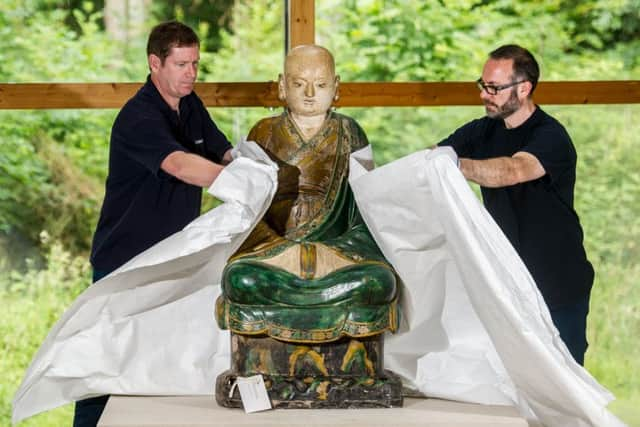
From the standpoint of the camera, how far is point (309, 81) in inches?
124

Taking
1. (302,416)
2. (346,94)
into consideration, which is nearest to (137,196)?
A: (302,416)

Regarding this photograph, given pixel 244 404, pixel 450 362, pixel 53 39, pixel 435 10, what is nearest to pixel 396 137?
pixel 435 10

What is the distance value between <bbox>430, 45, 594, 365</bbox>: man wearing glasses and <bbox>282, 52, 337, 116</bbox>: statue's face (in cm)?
54

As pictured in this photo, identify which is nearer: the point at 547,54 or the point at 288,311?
the point at 288,311

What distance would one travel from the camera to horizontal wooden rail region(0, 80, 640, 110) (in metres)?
4.28

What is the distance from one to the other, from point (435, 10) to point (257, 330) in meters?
2.61

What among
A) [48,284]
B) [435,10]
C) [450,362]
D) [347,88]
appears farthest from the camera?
[435,10]

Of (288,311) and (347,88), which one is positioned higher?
(347,88)

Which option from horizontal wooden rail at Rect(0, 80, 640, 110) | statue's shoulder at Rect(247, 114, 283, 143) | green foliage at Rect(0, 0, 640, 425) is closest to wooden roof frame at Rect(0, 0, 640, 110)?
horizontal wooden rail at Rect(0, 80, 640, 110)

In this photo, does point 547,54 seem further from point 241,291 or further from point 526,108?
point 241,291

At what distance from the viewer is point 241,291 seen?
2959 mm

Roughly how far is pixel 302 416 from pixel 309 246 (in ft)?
1.50

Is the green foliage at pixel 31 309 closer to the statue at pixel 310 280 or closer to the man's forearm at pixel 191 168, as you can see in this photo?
the man's forearm at pixel 191 168

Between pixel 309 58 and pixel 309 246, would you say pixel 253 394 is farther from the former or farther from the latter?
pixel 309 58
